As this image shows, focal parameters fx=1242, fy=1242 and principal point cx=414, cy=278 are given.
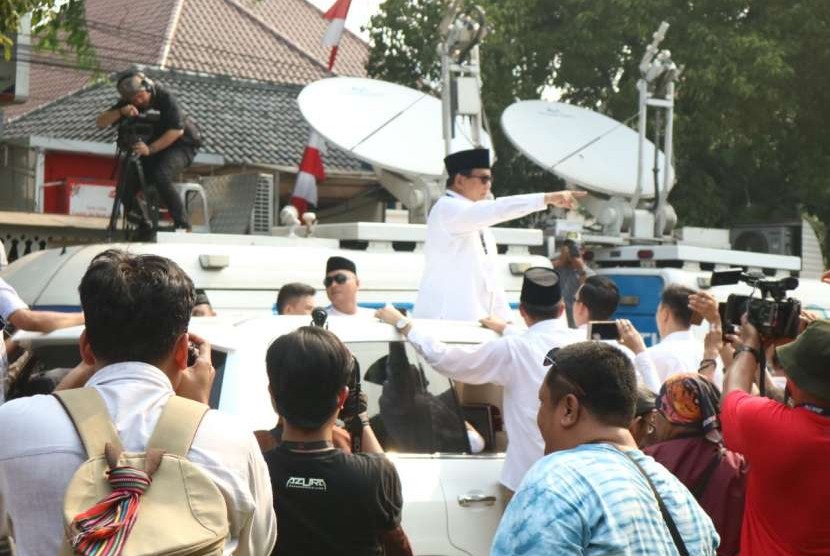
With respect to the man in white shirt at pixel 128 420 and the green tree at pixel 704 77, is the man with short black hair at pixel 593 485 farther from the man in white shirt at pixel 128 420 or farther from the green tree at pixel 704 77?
the green tree at pixel 704 77

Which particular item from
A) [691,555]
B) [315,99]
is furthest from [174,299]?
[315,99]

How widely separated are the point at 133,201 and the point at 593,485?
6749 millimetres

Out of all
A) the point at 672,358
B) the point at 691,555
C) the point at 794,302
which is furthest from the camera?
the point at 672,358

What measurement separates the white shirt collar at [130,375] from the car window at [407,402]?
6.99 feet

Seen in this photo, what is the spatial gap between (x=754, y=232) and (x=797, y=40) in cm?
531

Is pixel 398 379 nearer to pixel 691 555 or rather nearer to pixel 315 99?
pixel 691 555

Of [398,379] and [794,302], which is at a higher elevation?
[794,302]

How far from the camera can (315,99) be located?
1096 centimetres

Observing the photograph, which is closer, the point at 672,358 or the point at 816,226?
the point at 672,358

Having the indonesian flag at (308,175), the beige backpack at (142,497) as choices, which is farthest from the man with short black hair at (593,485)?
the indonesian flag at (308,175)

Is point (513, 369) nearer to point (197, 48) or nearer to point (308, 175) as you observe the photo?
point (308, 175)

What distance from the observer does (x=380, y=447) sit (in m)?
3.84

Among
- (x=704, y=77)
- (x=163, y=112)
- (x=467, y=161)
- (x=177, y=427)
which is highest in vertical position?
(x=704, y=77)

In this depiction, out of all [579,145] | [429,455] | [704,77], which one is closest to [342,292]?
[429,455]
